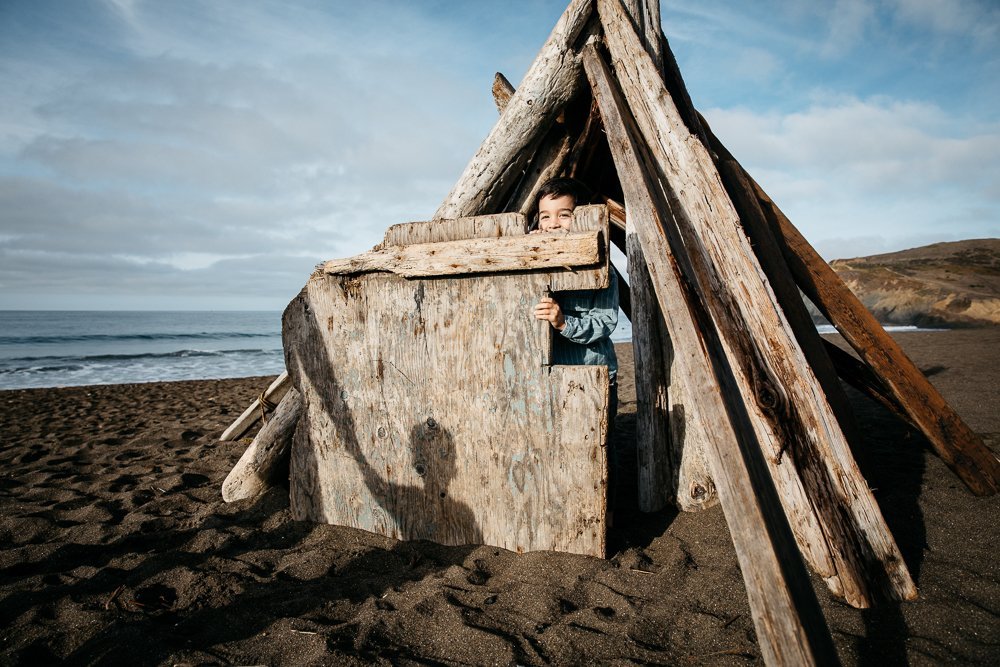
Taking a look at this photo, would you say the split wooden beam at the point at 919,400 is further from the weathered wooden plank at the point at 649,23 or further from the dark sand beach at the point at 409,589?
the weathered wooden plank at the point at 649,23

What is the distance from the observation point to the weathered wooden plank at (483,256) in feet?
7.74

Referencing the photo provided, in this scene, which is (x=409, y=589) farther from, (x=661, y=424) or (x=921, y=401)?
(x=921, y=401)

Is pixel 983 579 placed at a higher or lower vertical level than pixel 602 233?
lower

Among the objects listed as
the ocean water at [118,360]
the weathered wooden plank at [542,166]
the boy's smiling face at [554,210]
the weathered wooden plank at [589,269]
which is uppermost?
the weathered wooden plank at [542,166]

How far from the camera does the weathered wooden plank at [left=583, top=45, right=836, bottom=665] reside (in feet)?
4.38

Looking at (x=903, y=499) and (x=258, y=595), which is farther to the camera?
(x=903, y=499)

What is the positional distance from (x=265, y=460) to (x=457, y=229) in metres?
2.37

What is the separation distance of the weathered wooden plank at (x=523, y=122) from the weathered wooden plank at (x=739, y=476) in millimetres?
1286

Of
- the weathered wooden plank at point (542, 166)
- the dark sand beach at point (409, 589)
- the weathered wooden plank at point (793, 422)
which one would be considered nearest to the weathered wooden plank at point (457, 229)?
the weathered wooden plank at point (793, 422)

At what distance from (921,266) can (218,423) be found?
27.8m

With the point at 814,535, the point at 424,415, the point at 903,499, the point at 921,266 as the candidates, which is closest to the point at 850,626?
the point at 814,535

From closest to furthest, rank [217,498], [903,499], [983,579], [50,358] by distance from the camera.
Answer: [983,579], [903,499], [217,498], [50,358]

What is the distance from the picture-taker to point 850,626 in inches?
71.6

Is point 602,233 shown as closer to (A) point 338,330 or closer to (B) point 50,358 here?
(A) point 338,330
